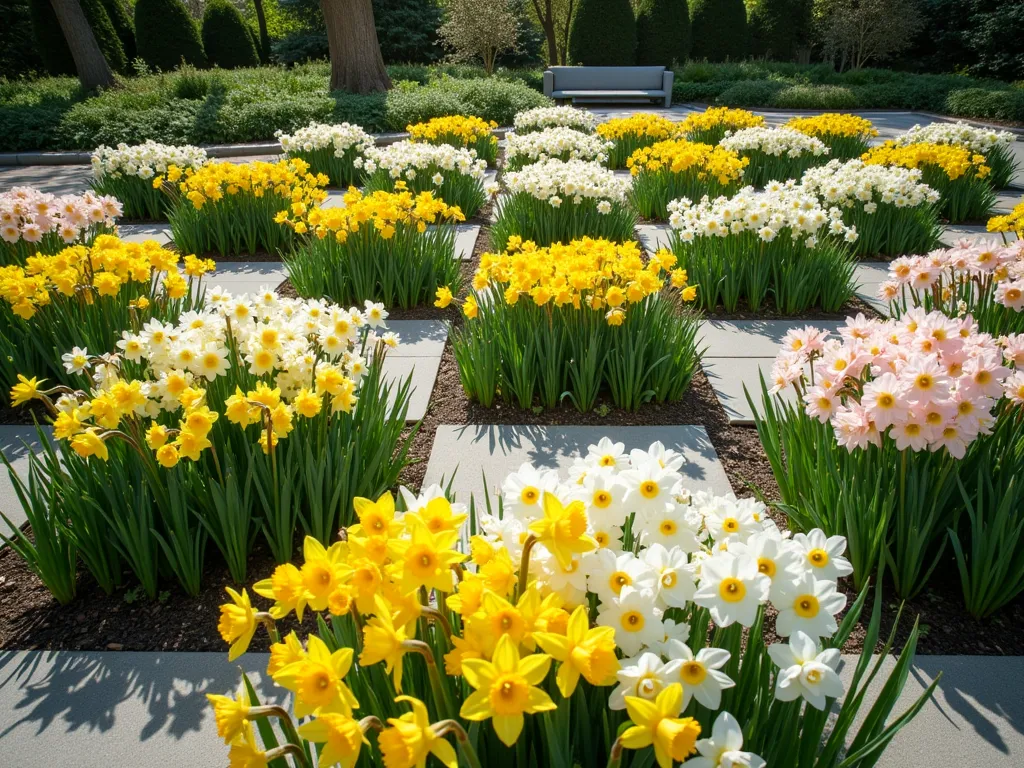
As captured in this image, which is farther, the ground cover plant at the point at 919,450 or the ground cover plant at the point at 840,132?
the ground cover plant at the point at 840,132

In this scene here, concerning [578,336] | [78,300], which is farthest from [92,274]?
[578,336]

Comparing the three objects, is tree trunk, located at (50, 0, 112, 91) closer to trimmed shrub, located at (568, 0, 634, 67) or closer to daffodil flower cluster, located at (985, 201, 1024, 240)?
trimmed shrub, located at (568, 0, 634, 67)

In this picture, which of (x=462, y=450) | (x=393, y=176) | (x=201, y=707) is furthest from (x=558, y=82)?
(x=201, y=707)

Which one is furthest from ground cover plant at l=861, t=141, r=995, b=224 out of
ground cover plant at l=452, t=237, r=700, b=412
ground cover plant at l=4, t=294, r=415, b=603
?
ground cover plant at l=4, t=294, r=415, b=603

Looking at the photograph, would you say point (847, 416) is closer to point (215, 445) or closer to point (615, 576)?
point (615, 576)

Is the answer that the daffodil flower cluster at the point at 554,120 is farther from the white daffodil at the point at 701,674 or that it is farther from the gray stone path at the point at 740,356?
the white daffodil at the point at 701,674

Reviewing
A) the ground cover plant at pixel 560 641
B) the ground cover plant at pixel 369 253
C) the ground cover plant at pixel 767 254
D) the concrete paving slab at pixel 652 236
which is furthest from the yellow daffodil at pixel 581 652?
the concrete paving slab at pixel 652 236

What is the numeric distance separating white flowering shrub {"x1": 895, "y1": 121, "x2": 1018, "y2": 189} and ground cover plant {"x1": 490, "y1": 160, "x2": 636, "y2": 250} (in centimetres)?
445

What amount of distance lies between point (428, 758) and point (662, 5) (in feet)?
83.8

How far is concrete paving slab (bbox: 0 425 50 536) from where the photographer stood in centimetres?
240

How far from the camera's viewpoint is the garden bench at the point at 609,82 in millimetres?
18281

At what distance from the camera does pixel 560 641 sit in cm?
93

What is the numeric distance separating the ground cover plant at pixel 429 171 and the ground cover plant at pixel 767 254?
7.96 feet

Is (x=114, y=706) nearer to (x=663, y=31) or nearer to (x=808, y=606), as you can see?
(x=808, y=606)
